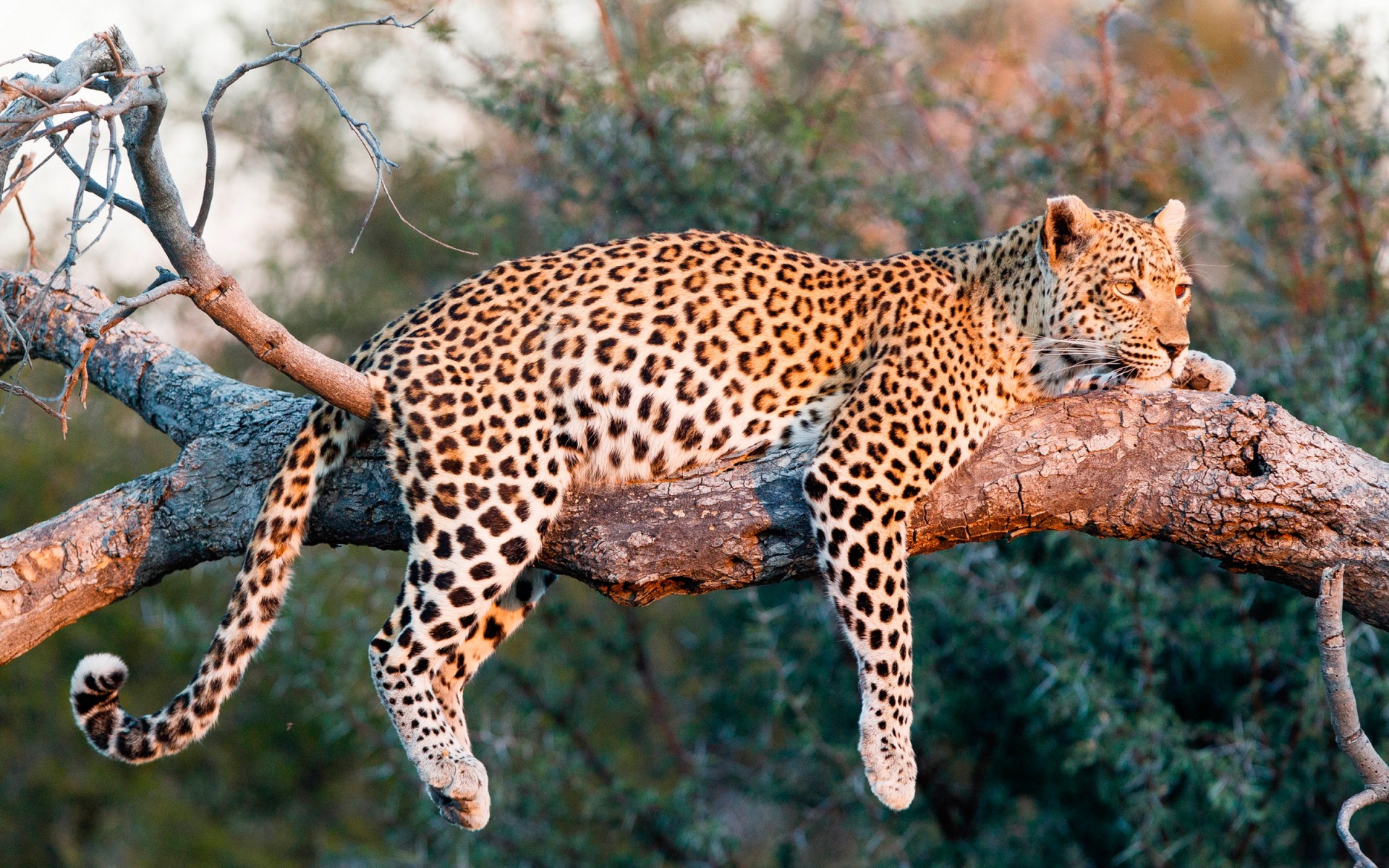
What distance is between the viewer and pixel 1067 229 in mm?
6270

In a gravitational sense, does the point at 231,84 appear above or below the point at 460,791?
above

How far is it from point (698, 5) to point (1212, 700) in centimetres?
1212

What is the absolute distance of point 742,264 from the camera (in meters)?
6.52

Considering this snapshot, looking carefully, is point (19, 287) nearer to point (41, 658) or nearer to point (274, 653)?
point (274, 653)

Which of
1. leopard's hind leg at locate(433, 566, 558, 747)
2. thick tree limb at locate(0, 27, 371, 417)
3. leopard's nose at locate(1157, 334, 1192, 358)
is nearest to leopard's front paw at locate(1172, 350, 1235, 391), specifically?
leopard's nose at locate(1157, 334, 1192, 358)

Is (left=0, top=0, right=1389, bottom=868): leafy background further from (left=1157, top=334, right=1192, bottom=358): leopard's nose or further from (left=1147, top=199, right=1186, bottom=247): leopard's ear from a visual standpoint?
(left=1157, top=334, right=1192, bottom=358): leopard's nose

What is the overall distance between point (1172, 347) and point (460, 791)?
11.8 ft

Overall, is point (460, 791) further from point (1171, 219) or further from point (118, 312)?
point (1171, 219)

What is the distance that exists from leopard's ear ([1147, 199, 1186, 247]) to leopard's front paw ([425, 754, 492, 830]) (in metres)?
4.00

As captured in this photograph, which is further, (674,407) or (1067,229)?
(1067,229)

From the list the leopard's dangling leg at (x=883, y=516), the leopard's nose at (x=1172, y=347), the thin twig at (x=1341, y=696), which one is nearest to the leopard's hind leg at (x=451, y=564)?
the leopard's dangling leg at (x=883, y=516)

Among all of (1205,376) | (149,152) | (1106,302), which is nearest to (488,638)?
(149,152)

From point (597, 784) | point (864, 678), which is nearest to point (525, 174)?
point (597, 784)

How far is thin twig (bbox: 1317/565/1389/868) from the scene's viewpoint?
461cm
